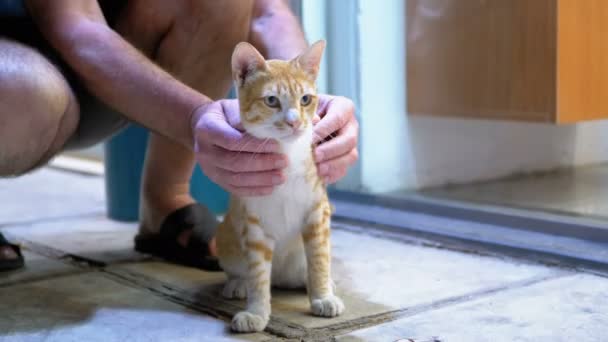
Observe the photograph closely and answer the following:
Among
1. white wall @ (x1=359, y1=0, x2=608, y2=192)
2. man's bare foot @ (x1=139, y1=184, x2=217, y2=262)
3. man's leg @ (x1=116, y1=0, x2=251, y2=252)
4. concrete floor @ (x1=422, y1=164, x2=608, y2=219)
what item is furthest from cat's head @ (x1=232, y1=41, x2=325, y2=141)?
white wall @ (x1=359, y1=0, x2=608, y2=192)

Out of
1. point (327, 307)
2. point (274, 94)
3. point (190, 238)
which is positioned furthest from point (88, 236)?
point (274, 94)

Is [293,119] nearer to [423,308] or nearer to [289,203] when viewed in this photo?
[289,203]

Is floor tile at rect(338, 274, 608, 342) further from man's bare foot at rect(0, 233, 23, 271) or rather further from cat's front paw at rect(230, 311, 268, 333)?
man's bare foot at rect(0, 233, 23, 271)

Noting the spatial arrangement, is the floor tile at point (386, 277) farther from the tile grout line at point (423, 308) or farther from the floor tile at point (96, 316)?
the floor tile at point (96, 316)

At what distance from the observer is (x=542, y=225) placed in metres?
2.04

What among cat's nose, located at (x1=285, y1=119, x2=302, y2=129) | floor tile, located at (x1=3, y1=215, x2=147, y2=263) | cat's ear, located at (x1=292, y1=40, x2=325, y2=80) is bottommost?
floor tile, located at (x1=3, y1=215, x2=147, y2=263)

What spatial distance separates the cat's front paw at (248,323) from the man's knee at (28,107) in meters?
0.51

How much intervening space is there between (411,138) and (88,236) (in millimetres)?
1013

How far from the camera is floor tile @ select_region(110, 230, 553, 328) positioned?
59.7 inches

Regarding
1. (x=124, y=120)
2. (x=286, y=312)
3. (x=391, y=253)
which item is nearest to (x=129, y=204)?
(x=124, y=120)

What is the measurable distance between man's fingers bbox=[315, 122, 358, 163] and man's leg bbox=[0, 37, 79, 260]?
503mm

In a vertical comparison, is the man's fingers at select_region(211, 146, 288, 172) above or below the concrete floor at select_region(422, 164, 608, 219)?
above

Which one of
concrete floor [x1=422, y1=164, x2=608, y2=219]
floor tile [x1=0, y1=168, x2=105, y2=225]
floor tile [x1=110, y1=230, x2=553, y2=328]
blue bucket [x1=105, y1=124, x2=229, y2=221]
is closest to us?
floor tile [x1=110, y1=230, x2=553, y2=328]

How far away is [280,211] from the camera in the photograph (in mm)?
1432
